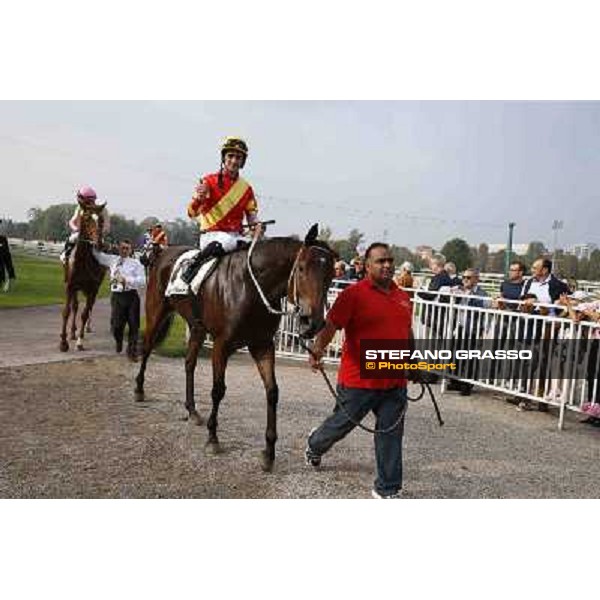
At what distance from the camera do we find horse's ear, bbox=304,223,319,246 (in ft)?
12.9

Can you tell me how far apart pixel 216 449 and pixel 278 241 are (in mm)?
1765

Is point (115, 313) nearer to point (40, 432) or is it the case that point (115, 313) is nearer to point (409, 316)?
point (40, 432)

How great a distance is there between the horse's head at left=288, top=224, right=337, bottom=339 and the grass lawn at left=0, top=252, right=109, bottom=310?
7695 mm

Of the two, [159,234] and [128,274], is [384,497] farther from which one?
[128,274]

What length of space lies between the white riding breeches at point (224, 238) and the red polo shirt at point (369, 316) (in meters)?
1.72

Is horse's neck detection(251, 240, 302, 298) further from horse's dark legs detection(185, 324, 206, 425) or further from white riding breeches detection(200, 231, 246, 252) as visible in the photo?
horse's dark legs detection(185, 324, 206, 425)

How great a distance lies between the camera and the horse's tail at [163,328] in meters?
6.68

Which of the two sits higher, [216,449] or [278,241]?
[278,241]

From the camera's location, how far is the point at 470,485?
14.0 ft

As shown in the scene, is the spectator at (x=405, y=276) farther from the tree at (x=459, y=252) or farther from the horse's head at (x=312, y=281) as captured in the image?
the horse's head at (x=312, y=281)

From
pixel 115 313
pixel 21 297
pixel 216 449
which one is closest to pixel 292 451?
pixel 216 449

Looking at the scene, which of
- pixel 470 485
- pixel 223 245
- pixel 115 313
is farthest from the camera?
pixel 115 313

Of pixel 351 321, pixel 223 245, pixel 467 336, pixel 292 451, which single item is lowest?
pixel 292 451

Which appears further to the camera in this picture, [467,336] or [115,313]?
[115,313]
